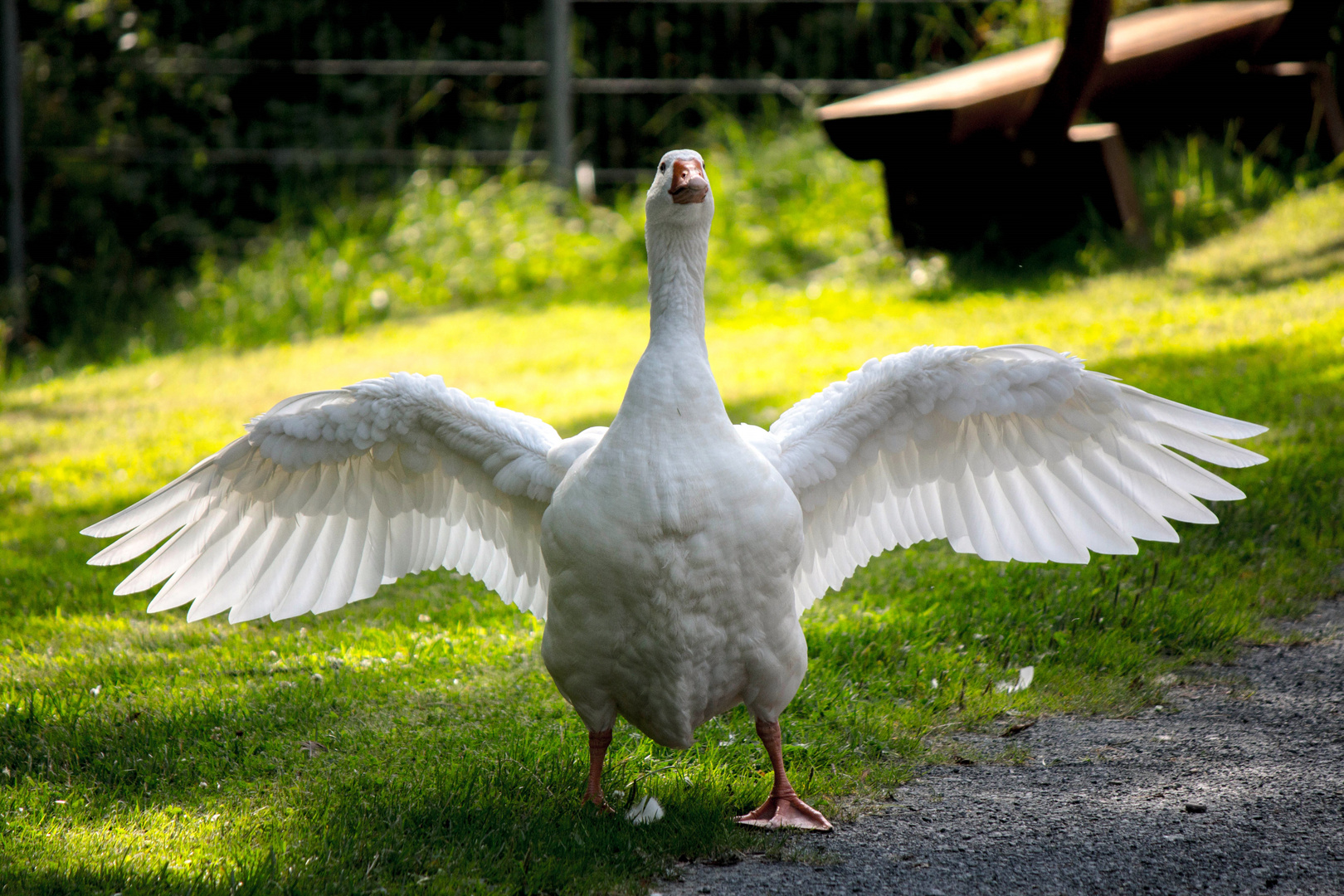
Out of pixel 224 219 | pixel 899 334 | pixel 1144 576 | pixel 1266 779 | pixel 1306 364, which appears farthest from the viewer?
pixel 224 219

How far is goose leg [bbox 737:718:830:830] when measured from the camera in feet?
10.7

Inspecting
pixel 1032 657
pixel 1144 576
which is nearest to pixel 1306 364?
pixel 1144 576

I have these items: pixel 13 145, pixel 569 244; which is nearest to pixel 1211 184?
pixel 569 244

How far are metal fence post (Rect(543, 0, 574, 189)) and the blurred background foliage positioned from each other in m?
0.35

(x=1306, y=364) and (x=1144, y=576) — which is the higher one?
(x=1306, y=364)

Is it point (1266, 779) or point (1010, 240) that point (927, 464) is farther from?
point (1010, 240)

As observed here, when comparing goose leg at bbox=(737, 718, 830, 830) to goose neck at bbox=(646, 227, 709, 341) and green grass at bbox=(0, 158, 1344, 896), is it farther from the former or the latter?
goose neck at bbox=(646, 227, 709, 341)

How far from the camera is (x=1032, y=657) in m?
4.30

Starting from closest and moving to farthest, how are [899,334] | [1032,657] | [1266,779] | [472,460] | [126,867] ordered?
[126,867]
[1266,779]
[472,460]
[1032,657]
[899,334]

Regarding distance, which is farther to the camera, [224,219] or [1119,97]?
[224,219]

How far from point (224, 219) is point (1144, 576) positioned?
404 inches

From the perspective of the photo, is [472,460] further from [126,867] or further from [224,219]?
[224,219]

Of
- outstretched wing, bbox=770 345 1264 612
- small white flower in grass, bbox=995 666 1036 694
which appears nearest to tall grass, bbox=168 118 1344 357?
small white flower in grass, bbox=995 666 1036 694

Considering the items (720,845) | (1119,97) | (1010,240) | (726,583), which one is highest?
(1119,97)
